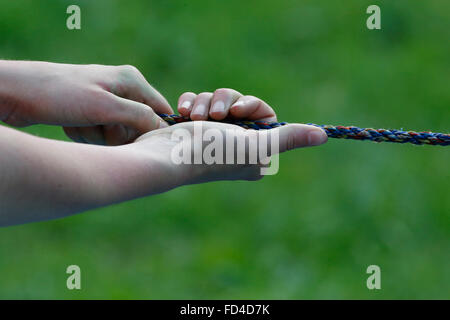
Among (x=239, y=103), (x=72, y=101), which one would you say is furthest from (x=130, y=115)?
(x=239, y=103)

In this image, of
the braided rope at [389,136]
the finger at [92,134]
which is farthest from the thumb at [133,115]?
the braided rope at [389,136]

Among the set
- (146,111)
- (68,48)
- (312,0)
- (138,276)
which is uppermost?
(312,0)

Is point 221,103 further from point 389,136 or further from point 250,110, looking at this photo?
point 389,136

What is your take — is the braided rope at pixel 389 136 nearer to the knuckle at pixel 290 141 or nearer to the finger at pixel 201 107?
the knuckle at pixel 290 141

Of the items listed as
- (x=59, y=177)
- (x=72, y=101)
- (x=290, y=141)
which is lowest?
(x=59, y=177)

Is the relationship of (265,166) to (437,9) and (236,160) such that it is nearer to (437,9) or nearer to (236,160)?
(236,160)

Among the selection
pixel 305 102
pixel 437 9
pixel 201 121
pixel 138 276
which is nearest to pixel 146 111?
pixel 201 121

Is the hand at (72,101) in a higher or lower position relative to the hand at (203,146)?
→ higher
